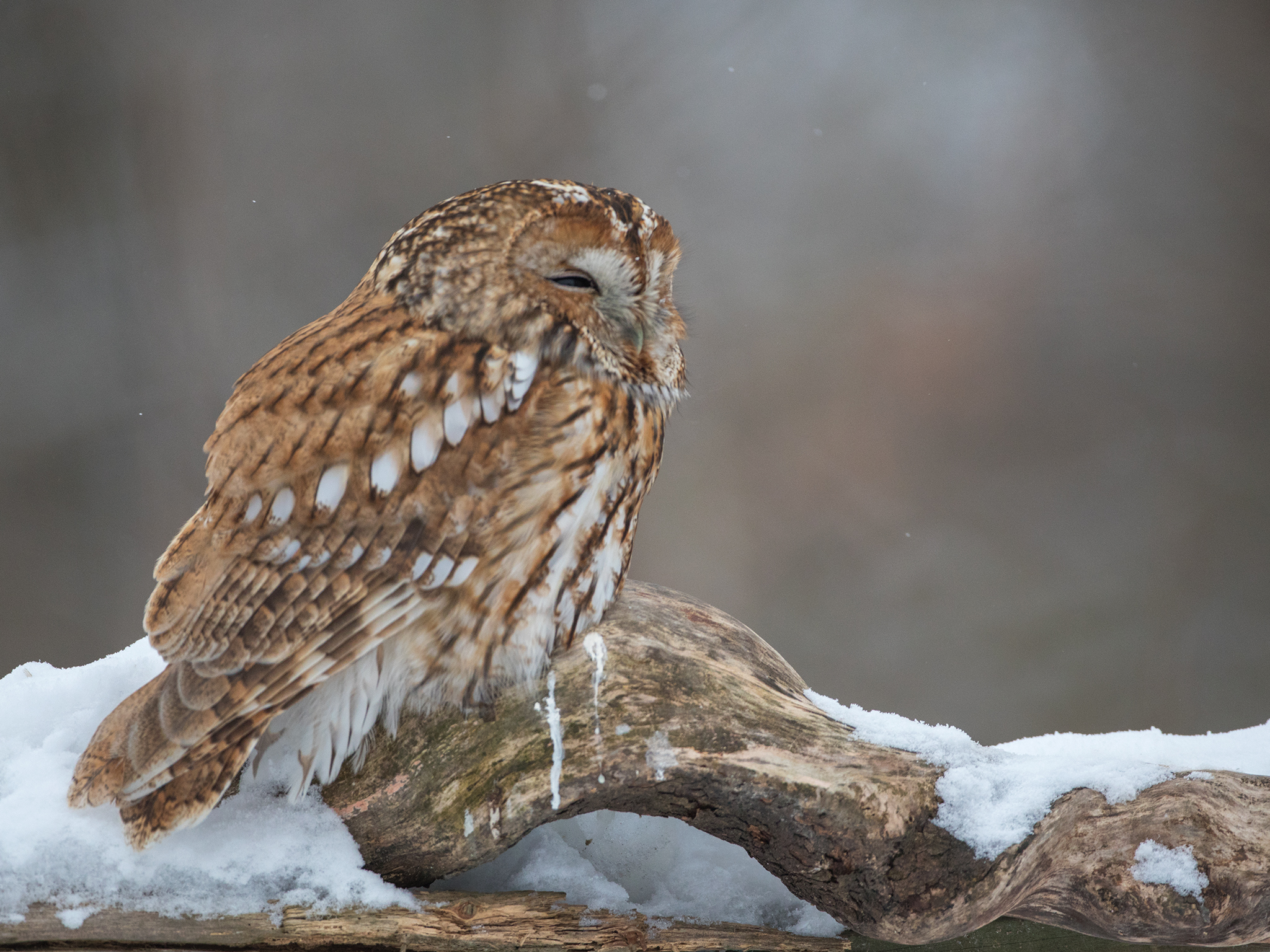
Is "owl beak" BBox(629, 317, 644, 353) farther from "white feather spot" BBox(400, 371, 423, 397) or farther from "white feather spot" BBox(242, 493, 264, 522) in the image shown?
"white feather spot" BBox(242, 493, 264, 522)

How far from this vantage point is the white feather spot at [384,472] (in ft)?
3.34

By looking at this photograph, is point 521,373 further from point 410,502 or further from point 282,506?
point 282,506

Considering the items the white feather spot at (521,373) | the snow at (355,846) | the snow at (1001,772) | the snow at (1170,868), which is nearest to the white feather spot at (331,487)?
the white feather spot at (521,373)

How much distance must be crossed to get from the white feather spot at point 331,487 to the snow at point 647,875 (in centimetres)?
53

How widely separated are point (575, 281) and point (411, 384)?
10.3 inches

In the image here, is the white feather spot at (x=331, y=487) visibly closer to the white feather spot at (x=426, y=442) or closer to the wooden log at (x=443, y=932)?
the white feather spot at (x=426, y=442)

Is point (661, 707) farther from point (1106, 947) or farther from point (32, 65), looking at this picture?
point (32, 65)

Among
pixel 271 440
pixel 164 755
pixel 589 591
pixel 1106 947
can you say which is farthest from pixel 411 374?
pixel 1106 947

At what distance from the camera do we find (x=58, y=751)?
1.14m

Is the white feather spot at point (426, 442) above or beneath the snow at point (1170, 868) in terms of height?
above

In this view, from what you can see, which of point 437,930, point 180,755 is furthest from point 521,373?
point 437,930

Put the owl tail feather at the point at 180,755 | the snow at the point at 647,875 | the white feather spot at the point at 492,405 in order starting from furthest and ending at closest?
the snow at the point at 647,875 < the white feather spot at the point at 492,405 < the owl tail feather at the point at 180,755

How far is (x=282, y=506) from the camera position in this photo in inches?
39.7

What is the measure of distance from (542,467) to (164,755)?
52 centimetres
